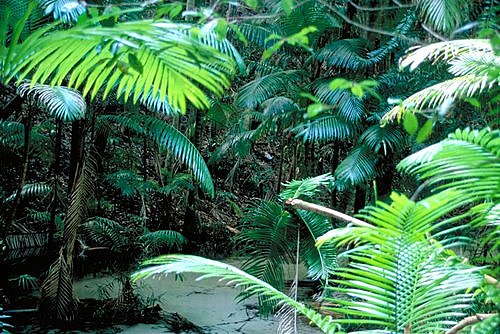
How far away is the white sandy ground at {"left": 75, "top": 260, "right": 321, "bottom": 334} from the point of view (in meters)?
3.68

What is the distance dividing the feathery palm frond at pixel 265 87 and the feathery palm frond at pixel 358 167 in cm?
87

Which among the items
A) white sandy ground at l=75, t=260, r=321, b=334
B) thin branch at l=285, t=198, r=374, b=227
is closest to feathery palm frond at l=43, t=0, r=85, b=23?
thin branch at l=285, t=198, r=374, b=227

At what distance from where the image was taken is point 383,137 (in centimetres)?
350

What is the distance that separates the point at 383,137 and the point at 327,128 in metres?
0.42

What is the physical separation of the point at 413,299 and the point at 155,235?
323 cm

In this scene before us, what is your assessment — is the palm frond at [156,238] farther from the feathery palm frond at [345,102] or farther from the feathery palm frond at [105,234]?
the feathery palm frond at [345,102]

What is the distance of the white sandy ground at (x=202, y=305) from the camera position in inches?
145

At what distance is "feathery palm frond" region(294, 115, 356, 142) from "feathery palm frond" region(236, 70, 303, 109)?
51 cm

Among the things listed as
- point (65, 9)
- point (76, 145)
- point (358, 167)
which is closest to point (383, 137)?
point (358, 167)

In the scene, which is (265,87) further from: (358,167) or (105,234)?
(105,234)

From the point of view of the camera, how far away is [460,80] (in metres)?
2.21

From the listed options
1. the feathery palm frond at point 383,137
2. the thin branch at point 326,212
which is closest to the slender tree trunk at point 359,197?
the feathery palm frond at point 383,137

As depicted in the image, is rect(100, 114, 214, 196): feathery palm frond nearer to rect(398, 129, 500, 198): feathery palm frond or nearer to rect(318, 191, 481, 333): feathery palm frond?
rect(318, 191, 481, 333): feathery palm frond

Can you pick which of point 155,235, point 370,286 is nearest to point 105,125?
point 155,235
